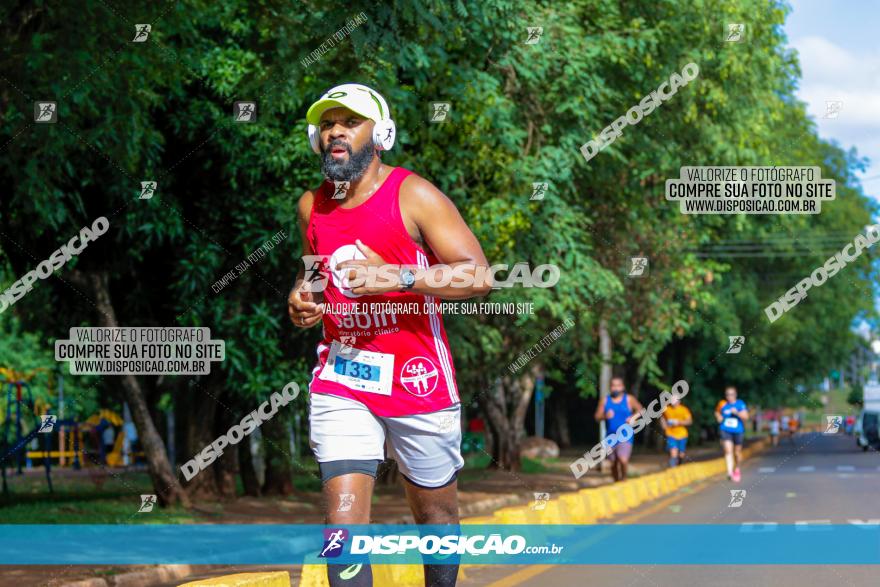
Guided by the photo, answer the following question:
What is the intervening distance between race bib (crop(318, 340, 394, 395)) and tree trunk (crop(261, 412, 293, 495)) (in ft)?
46.4

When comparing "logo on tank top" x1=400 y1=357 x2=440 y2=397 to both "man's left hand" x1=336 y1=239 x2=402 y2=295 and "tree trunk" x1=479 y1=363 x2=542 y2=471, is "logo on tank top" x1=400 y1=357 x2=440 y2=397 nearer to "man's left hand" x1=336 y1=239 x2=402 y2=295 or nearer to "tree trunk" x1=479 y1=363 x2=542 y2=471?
"man's left hand" x1=336 y1=239 x2=402 y2=295

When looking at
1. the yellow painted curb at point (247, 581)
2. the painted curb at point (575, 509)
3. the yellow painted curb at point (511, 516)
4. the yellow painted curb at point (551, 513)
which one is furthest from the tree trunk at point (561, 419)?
the yellow painted curb at point (247, 581)

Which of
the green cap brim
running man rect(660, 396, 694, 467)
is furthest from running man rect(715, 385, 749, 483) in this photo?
the green cap brim

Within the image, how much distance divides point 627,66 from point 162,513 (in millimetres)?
8594

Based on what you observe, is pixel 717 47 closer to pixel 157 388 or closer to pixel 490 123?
pixel 490 123

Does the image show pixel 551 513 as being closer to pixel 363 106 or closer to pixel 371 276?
pixel 363 106

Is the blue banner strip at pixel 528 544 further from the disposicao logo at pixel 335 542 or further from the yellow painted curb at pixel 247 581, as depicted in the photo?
the disposicao logo at pixel 335 542

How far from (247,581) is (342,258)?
1747 millimetres

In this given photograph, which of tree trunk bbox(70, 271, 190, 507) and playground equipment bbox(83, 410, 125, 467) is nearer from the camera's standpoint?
tree trunk bbox(70, 271, 190, 507)

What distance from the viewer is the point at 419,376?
5.35m

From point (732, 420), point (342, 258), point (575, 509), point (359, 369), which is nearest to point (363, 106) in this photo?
point (342, 258)

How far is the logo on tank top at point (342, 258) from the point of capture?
524cm

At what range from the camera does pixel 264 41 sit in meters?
15.1

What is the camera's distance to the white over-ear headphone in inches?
212
